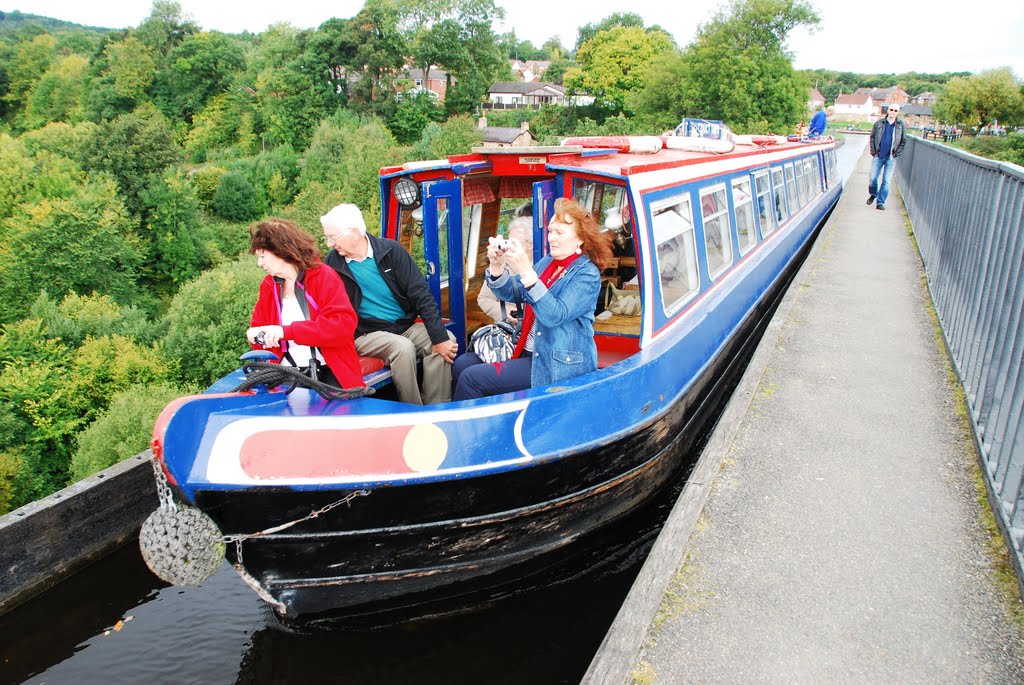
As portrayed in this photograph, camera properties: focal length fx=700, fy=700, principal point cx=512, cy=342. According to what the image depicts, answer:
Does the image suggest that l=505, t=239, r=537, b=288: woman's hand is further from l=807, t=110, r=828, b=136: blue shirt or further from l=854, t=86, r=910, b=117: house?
l=854, t=86, r=910, b=117: house

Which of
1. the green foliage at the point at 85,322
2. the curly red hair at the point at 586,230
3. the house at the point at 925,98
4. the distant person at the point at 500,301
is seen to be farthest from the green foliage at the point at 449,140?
the house at the point at 925,98

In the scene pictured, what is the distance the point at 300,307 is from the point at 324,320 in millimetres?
195

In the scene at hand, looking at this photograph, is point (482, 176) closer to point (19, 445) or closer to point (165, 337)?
point (19, 445)

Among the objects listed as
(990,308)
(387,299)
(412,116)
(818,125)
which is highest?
(412,116)

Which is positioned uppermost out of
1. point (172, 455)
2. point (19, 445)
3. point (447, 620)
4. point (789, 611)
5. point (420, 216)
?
point (420, 216)

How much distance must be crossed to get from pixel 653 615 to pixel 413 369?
2116mm

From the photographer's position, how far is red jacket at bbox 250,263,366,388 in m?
3.57

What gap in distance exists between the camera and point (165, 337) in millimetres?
24766

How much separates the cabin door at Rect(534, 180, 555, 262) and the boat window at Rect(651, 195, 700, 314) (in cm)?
68

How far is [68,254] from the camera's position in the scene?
30406 mm

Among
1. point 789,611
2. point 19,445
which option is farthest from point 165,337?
point 789,611

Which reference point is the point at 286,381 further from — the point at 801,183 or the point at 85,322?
the point at 85,322

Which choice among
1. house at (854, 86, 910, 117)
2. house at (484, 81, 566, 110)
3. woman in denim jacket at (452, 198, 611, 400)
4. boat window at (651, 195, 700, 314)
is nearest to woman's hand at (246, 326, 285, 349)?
woman in denim jacket at (452, 198, 611, 400)

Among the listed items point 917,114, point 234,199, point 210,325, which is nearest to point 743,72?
point 234,199
